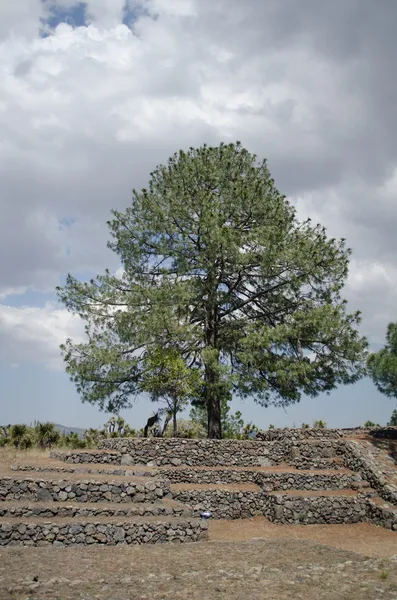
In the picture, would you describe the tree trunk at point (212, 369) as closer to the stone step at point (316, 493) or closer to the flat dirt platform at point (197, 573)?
the stone step at point (316, 493)

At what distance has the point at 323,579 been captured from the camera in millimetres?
9523

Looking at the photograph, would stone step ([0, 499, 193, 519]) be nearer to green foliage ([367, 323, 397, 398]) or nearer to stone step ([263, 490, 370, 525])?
stone step ([263, 490, 370, 525])

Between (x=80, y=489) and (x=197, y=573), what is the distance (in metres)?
7.00

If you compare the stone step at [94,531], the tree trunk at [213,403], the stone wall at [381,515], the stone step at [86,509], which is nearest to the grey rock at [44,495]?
the stone step at [86,509]

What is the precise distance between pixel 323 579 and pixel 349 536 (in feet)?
27.4

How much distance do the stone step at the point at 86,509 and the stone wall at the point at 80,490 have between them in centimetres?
32

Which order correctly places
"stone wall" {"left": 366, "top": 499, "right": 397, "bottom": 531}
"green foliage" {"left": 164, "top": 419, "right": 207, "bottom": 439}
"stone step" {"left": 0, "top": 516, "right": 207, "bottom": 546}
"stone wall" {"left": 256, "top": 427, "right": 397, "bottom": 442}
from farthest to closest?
"green foliage" {"left": 164, "top": 419, "right": 207, "bottom": 439}, "stone wall" {"left": 256, "top": 427, "right": 397, "bottom": 442}, "stone wall" {"left": 366, "top": 499, "right": 397, "bottom": 531}, "stone step" {"left": 0, "top": 516, "right": 207, "bottom": 546}

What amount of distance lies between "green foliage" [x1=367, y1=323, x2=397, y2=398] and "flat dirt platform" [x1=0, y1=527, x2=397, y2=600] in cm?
1178

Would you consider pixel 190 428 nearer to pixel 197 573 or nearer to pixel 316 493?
pixel 316 493

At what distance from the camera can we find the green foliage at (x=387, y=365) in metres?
23.1

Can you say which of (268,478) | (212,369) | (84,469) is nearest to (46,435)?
(84,469)

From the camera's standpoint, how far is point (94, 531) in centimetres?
1359

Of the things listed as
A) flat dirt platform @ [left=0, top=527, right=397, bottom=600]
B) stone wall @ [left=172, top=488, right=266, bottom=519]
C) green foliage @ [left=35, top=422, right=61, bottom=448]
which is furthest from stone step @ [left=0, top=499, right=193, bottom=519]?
green foliage @ [left=35, top=422, right=61, bottom=448]

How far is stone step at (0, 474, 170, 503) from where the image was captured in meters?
15.5
